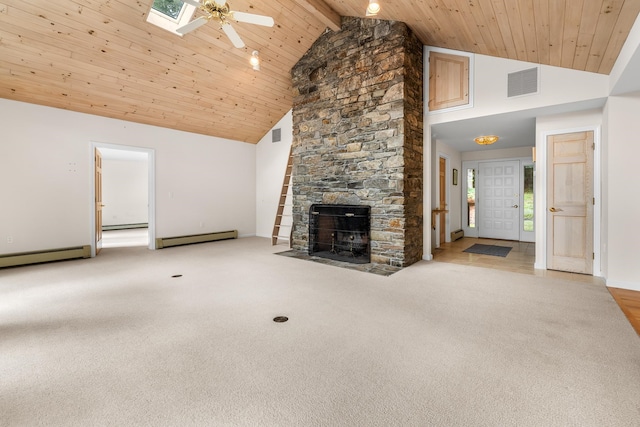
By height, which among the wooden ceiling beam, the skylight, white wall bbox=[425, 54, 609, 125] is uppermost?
the wooden ceiling beam

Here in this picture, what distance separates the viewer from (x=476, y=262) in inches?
196

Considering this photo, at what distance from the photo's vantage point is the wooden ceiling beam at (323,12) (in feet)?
14.2

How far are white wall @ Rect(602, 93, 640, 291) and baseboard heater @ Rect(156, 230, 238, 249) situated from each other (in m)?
7.17

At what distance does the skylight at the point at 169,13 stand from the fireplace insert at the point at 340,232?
358cm

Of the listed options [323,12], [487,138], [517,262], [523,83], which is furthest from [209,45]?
[517,262]

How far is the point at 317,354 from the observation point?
82.8 inches

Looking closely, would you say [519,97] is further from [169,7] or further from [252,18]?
[169,7]

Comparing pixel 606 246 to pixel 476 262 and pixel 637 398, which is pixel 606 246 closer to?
pixel 476 262

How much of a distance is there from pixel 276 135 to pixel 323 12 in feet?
11.6

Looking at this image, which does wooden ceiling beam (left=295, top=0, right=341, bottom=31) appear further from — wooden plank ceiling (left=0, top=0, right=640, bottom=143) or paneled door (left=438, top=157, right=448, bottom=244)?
paneled door (left=438, top=157, right=448, bottom=244)

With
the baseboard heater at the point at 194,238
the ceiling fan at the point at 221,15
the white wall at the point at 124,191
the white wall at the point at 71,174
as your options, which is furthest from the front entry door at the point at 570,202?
the white wall at the point at 124,191

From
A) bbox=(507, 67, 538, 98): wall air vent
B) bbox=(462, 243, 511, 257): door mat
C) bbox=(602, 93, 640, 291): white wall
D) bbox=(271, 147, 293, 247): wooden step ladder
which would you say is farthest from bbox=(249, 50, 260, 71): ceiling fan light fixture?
bbox=(462, 243, 511, 257): door mat

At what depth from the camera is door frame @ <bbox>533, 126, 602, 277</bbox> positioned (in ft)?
13.3

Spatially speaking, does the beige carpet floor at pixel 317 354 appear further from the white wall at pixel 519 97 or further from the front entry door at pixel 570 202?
the white wall at pixel 519 97
